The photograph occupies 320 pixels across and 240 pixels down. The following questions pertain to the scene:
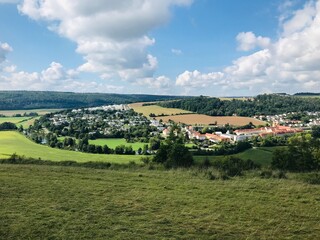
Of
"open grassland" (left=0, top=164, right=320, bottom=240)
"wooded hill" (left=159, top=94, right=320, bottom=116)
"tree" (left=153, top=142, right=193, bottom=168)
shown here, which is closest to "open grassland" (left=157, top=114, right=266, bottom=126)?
"wooded hill" (left=159, top=94, right=320, bottom=116)

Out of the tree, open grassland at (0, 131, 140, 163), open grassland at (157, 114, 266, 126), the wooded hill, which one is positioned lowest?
open grassland at (0, 131, 140, 163)

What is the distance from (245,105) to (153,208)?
159063mm

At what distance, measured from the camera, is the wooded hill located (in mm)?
139875

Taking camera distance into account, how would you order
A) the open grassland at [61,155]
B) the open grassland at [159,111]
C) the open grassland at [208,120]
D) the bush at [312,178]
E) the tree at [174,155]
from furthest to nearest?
the open grassland at [159,111], the open grassland at [208,120], the open grassland at [61,155], the tree at [174,155], the bush at [312,178]

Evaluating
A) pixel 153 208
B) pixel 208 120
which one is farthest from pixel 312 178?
pixel 208 120

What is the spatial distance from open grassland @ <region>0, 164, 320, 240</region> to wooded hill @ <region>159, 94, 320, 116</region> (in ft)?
395

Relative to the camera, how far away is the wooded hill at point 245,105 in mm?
139875

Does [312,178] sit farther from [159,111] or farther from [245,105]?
[245,105]

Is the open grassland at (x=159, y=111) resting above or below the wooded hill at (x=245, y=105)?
below

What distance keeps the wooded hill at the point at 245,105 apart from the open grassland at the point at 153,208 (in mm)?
120464

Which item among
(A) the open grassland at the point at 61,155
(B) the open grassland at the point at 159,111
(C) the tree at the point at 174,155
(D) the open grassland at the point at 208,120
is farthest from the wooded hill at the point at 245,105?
(C) the tree at the point at 174,155

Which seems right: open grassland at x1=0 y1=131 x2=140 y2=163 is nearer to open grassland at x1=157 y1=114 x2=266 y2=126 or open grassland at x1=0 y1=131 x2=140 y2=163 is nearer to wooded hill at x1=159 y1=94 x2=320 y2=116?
open grassland at x1=157 y1=114 x2=266 y2=126

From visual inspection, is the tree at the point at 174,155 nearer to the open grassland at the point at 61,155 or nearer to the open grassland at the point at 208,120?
the open grassland at the point at 61,155

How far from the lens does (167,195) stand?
10.6m
